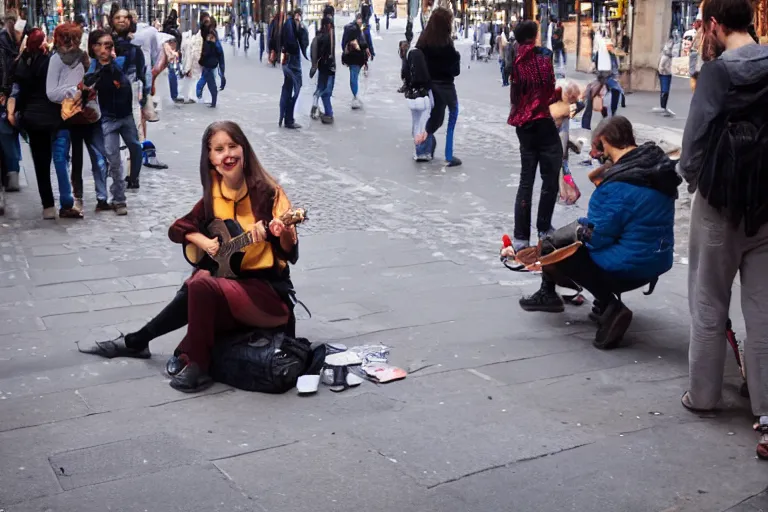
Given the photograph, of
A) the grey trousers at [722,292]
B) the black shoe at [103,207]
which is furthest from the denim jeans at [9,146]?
the grey trousers at [722,292]

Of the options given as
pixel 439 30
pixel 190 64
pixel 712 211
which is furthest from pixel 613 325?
pixel 190 64

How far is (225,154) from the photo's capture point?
5363mm

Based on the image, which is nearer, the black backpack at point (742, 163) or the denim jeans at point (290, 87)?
the black backpack at point (742, 163)

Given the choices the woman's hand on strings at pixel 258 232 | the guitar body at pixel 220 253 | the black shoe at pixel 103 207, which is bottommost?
the black shoe at pixel 103 207

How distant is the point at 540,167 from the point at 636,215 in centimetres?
248

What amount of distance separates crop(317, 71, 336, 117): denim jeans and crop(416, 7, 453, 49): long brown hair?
15.2 feet

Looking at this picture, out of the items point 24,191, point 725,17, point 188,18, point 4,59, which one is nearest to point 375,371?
point 725,17

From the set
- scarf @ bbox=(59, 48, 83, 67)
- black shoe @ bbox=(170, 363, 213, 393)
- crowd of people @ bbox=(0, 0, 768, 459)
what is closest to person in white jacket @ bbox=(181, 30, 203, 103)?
crowd of people @ bbox=(0, 0, 768, 459)

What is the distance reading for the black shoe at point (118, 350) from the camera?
5812 millimetres

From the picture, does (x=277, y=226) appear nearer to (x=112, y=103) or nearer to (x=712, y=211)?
(x=712, y=211)

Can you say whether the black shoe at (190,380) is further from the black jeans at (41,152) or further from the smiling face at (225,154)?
the black jeans at (41,152)

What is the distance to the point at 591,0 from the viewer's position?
89.4 ft

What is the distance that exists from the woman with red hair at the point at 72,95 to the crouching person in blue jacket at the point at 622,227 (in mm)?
5005

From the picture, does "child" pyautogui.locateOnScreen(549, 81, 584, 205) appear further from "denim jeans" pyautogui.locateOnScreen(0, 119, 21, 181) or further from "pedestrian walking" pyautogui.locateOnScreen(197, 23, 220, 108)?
"pedestrian walking" pyautogui.locateOnScreen(197, 23, 220, 108)
